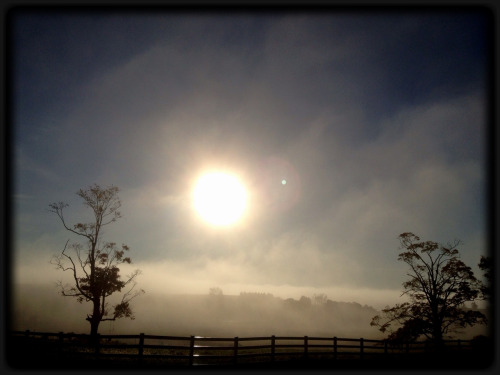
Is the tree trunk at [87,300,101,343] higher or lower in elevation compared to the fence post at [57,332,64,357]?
lower

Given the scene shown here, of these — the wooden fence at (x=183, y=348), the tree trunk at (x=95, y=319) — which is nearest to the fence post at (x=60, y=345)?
the wooden fence at (x=183, y=348)

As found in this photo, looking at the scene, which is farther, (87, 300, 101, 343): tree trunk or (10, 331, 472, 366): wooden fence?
(87, 300, 101, 343): tree trunk

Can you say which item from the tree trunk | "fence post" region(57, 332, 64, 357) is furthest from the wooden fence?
the tree trunk

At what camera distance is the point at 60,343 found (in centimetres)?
1246

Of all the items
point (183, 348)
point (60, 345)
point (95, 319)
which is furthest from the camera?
point (95, 319)

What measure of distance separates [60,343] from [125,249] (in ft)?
39.6

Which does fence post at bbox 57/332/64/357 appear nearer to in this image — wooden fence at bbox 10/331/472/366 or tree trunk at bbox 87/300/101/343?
wooden fence at bbox 10/331/472/366

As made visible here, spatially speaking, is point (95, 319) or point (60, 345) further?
point (95, 319)

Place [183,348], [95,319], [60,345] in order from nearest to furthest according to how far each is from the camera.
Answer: [60,345]
[183,348]
[95,319]

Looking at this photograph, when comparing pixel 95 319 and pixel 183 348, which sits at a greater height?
pixel 183 348

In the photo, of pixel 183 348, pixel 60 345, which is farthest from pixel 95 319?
pixel 183 348

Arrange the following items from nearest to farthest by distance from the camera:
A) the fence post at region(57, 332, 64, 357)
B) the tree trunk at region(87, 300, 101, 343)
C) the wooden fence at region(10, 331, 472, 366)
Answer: the wooden fence at region(10, 331, 472, 366) < the fence post at region(57, 332, 64, 357) < the tree trunk at region(87, 300, 101, 343)

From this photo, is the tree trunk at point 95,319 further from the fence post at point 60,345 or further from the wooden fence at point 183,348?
the fence post at point 60,345

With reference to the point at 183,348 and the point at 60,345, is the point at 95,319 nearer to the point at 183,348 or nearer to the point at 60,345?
the point at 60,345
